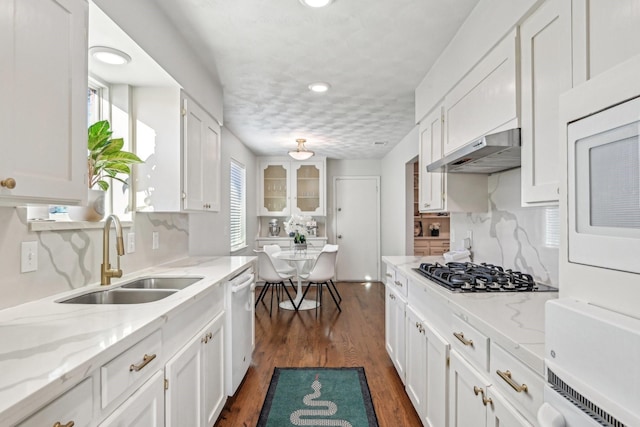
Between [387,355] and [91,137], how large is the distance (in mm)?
2789

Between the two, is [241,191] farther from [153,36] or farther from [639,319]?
[639,319]

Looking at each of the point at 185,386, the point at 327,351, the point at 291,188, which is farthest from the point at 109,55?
the point at 291,188

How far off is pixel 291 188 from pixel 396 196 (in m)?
1.93

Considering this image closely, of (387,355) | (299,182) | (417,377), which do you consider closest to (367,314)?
(387,355)

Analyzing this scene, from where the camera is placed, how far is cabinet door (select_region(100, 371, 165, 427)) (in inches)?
40.3

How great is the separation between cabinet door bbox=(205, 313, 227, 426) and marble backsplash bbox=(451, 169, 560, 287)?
182 centimetres

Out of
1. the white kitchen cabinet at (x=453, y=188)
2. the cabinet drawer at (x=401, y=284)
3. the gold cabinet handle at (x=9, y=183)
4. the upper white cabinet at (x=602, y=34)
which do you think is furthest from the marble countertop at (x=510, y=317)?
the gold cabinet handle at (x=9, y=183)

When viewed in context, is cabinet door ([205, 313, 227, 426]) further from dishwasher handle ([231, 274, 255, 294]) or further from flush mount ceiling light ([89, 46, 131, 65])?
flush mount ceiling light ([89, 46, 131, 65])

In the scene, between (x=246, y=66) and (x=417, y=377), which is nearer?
(x=417, y=377)

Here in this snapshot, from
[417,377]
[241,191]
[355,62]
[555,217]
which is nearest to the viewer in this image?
[555,217]

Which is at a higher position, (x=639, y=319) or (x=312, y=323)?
(x=639, y=319)

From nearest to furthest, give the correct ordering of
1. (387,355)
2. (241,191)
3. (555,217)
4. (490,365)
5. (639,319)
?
(639,319)
(490,365)
(555,217)
(387,355)
(241,191)

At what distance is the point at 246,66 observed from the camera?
271 cm

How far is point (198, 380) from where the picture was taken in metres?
1.72
